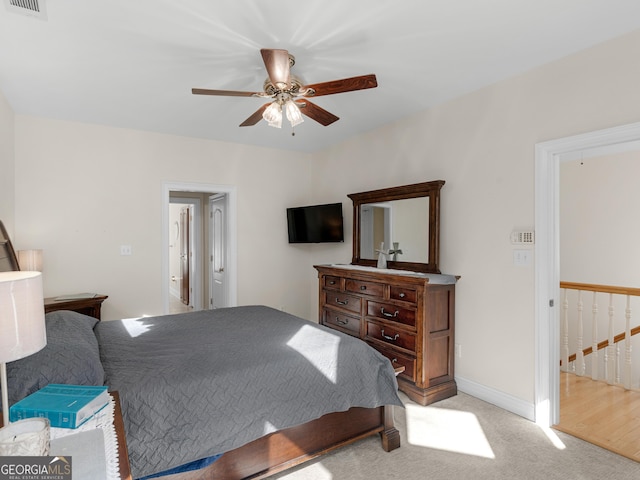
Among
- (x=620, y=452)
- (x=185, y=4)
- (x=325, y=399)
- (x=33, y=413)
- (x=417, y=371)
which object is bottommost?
(x=620, y=452)

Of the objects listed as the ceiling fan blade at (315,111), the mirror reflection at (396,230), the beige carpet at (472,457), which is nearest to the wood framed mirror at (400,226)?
the mirror reflection at (396,230)

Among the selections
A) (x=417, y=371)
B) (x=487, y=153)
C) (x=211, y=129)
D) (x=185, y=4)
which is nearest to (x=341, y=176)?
(x=211, y=129)

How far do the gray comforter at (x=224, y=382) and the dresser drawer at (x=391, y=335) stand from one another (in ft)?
2.81

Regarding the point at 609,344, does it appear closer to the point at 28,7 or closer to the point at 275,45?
the point at 275,45

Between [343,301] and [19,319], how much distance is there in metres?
3.06

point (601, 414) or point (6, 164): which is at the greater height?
point (6, 164)

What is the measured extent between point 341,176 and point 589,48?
9.38 ft

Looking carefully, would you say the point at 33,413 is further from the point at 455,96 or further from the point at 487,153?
the point at 455,96

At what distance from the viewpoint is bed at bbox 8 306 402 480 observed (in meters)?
1.57

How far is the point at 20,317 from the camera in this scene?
104 centimetres

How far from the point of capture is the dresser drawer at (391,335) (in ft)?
10.1

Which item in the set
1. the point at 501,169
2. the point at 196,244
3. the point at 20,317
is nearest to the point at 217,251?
the point at 196,244

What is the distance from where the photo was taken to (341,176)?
4805 mm

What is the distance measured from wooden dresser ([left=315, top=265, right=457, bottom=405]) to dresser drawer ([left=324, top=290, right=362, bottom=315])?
0.02 metres
